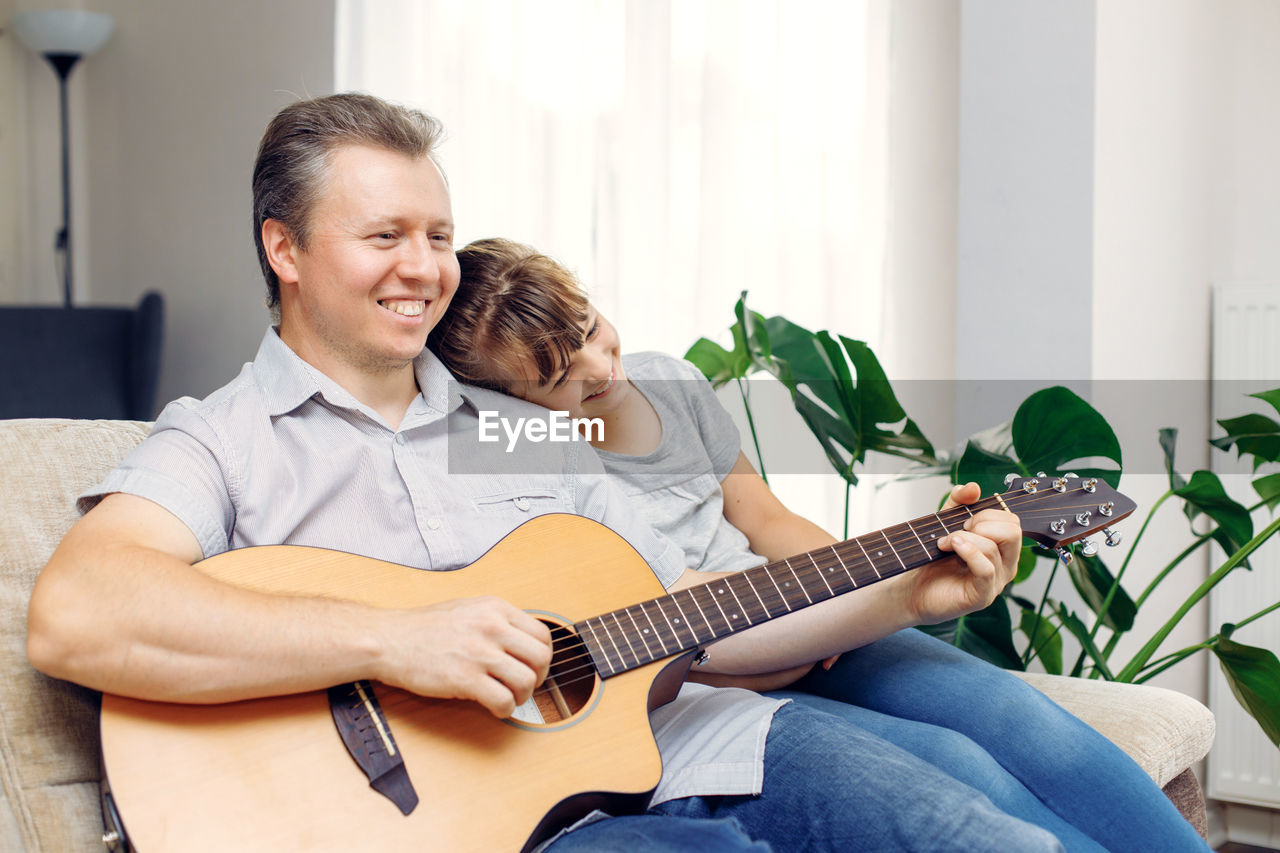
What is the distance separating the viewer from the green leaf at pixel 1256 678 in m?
1.45

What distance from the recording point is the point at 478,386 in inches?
55.0

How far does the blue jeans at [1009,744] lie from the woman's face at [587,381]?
50 centimetres

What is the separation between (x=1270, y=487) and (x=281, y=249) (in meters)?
1.49

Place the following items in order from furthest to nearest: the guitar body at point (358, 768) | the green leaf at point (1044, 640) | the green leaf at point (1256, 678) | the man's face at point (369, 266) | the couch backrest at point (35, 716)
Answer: the green leaf at point (1044, 640) → the green leaf at point (1256, 678) → the man's face at point (369, 266) → the couch backrest at point (35, 716) → the guitar body at point (358, 768)

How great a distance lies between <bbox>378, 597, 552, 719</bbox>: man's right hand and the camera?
3.03 ft

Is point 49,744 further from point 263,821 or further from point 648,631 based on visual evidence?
point 648,631

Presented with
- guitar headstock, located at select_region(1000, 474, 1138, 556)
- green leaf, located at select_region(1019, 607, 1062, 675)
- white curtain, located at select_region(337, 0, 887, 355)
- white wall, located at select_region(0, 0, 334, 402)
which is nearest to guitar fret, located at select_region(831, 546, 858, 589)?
guitar headstock, located at select_region(1000, 474, 1138, 556)

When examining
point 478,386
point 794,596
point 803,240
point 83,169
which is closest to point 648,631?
point 794,596

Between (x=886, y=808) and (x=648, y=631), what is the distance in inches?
10.9

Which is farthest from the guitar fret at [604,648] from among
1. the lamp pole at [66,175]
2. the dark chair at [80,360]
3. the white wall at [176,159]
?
the lamp pole at [66,175]

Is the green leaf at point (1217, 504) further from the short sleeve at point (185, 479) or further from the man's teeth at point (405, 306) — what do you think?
the short sleeve at point (185, 479)

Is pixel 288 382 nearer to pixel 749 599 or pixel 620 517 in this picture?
pixel 620 517

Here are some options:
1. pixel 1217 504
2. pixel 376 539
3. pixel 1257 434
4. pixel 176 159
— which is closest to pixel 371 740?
pixel 376 539

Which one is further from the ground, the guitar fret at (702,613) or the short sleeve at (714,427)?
the short sleeve at (714,427)
